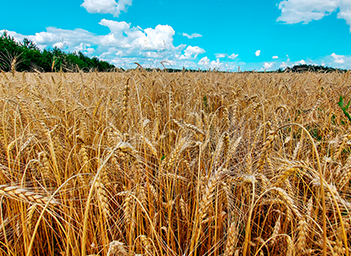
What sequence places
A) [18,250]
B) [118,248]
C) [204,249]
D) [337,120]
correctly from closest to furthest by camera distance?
1. [118,248]
2. [18,250]
3. [204,249]
4. [337,120]

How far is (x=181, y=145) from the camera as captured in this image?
3.95ft

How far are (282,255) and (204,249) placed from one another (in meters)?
0.49

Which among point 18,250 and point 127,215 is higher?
Answer: point 127,215

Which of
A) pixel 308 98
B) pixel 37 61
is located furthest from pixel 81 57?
pixel 308 98

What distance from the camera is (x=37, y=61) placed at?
29.9 meters

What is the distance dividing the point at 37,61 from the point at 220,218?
38378mm

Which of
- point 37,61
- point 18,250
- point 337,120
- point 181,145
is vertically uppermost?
point 37,61

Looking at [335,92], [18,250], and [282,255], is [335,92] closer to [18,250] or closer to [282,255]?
[282,255]

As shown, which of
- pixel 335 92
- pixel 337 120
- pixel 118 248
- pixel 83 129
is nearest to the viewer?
pixel 118 248

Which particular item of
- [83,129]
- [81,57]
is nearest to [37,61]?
[81,57]

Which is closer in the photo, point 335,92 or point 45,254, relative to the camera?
point 45,254

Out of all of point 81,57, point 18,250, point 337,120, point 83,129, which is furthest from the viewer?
point 81,57

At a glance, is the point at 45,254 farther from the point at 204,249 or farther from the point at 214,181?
the point at 214,181

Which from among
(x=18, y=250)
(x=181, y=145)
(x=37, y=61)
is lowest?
(x=18, y=250)
